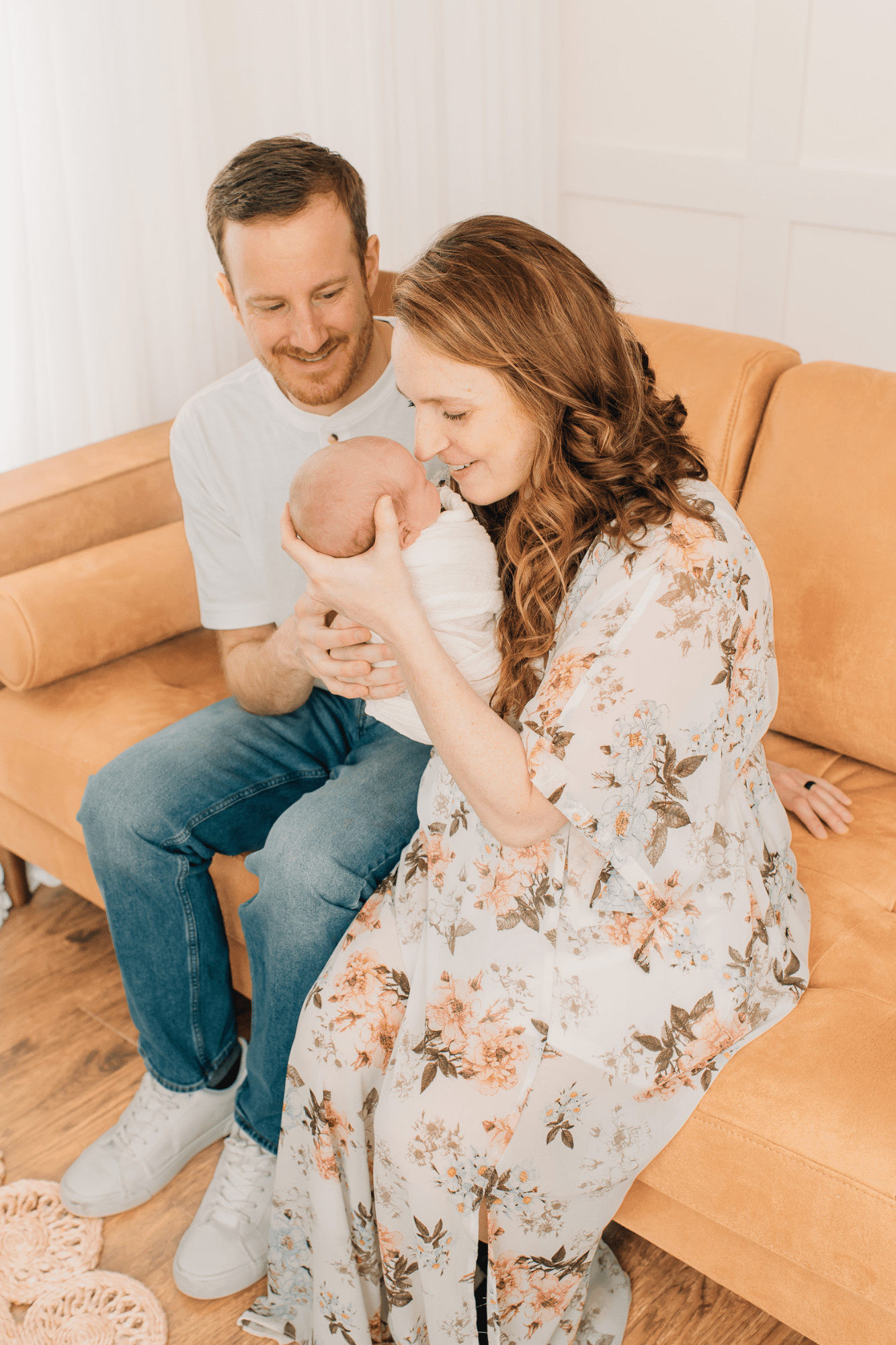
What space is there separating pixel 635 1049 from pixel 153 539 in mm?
1268

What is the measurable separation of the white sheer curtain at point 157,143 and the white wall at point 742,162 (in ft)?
1.05

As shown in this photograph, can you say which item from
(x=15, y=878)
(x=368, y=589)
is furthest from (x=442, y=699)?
(x=15, y=878)

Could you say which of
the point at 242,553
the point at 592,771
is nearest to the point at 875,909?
the point at 592,771

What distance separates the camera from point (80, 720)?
1.85m

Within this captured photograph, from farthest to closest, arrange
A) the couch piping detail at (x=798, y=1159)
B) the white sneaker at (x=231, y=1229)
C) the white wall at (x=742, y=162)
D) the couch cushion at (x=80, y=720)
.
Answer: the white wall at (x=742, y=162)
the couch cushion at (x=80, y=720)
the white sneaker at (x=231, y=1229)
the couch piping detail at (x=798, y=1159)

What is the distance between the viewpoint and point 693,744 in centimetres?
113

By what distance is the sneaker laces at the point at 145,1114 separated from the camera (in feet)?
5.36

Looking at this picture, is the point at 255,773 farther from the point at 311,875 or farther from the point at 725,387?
the point at 725,387

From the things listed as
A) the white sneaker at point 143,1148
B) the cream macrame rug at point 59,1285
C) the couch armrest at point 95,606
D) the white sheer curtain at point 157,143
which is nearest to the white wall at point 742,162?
the white sheer curtain at point 157,143

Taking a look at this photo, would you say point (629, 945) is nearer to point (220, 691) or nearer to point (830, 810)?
point (830, 810)

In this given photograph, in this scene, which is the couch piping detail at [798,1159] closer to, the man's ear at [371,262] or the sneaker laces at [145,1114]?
the sneaker laces at [145,1114]

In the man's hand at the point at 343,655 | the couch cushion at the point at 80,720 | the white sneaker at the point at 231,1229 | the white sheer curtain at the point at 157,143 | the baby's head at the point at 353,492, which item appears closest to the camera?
the baby's head at the point at 353,492

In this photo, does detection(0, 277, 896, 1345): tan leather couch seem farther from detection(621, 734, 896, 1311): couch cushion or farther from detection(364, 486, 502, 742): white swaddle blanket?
detection(364, 486, 502, 742): white swaddle blanket

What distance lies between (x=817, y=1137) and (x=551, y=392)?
761 millimetres
